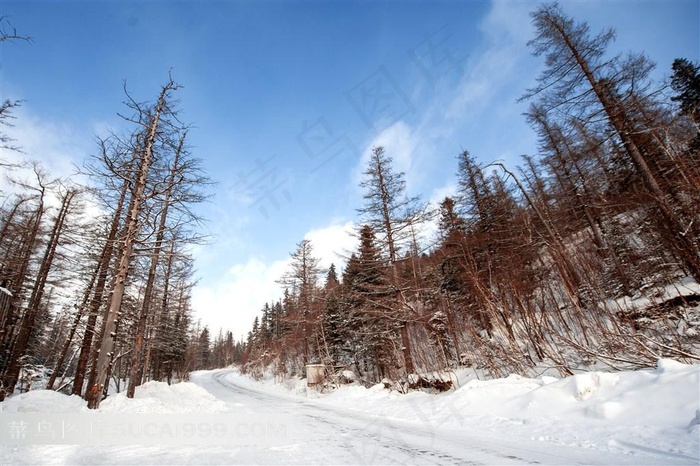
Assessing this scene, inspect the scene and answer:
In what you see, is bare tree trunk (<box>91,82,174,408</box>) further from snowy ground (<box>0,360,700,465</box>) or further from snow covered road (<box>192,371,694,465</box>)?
snow covered road (<box>192,371,694,465</box>)

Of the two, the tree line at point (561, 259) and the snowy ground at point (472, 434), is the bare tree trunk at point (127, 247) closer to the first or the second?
the snowy ground at point (472, 434)

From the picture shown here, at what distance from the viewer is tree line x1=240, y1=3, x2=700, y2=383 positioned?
501 cm

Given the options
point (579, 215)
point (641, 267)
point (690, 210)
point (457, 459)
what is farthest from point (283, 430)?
point (579, 215)

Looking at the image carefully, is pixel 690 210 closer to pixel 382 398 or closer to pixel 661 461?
pixel 661 461

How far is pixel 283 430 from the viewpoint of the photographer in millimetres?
4949

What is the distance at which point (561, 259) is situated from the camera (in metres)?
4.80

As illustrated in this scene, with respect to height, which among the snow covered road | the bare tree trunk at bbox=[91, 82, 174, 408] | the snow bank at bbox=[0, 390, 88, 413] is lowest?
the snow covered road

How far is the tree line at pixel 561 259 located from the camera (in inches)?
197

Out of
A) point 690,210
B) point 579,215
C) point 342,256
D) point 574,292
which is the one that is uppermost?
point 579,215

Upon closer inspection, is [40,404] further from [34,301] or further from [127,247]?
[34,301]

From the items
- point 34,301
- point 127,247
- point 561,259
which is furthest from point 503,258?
point 34,301

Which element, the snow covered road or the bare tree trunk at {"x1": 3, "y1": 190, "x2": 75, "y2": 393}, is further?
the bare tree trunk at {"x1": 3, "y1": 190, "x2": 75, "y2": 393}

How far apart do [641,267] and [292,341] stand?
81.8 feet

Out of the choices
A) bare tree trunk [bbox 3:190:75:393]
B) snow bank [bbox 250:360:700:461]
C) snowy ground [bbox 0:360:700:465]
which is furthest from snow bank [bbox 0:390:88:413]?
snow bank [bbox 250:360:700:461]
